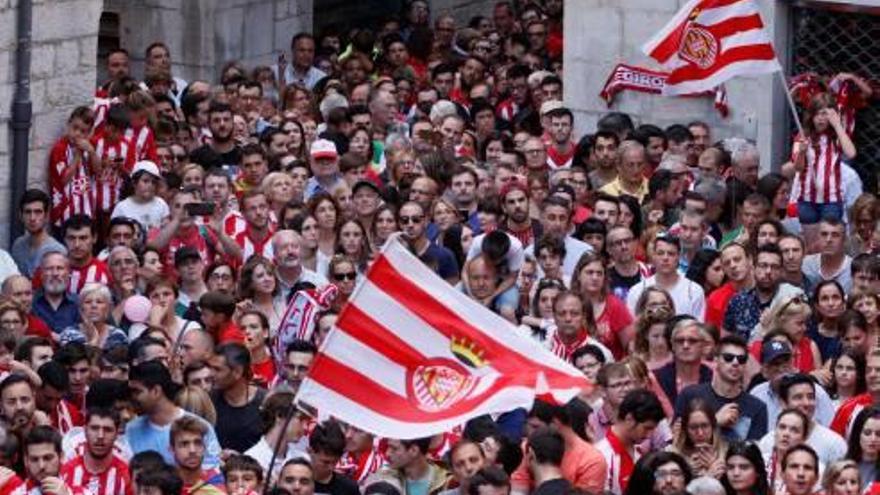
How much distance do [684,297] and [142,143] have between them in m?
4.59

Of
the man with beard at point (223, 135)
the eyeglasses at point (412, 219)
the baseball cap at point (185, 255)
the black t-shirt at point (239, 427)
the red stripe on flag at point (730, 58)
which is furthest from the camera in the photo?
the man with beard at point (223, 135)

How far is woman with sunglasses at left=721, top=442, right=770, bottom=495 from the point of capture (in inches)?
707

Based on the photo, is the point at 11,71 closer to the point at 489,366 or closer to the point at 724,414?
the point at 724,414

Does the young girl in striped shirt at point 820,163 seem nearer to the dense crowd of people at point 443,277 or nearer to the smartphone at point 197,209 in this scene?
the dense crowd of people at point 443,277

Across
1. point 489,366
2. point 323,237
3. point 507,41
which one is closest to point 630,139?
point 323,237

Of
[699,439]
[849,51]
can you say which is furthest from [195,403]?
[849,51]

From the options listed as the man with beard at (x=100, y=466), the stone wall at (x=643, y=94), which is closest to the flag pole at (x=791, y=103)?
the stone wall at (x=643, y=94)

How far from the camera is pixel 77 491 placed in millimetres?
18125

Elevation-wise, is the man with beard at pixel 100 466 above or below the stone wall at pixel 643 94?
below

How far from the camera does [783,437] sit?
18.5 meters

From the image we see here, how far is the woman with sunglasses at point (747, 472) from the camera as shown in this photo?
17953mm

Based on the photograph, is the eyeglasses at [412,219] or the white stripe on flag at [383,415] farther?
the eyeglasses at [412,219]

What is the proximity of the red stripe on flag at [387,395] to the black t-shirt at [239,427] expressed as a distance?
3607 mm

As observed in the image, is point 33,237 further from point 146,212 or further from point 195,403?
point 195,403
